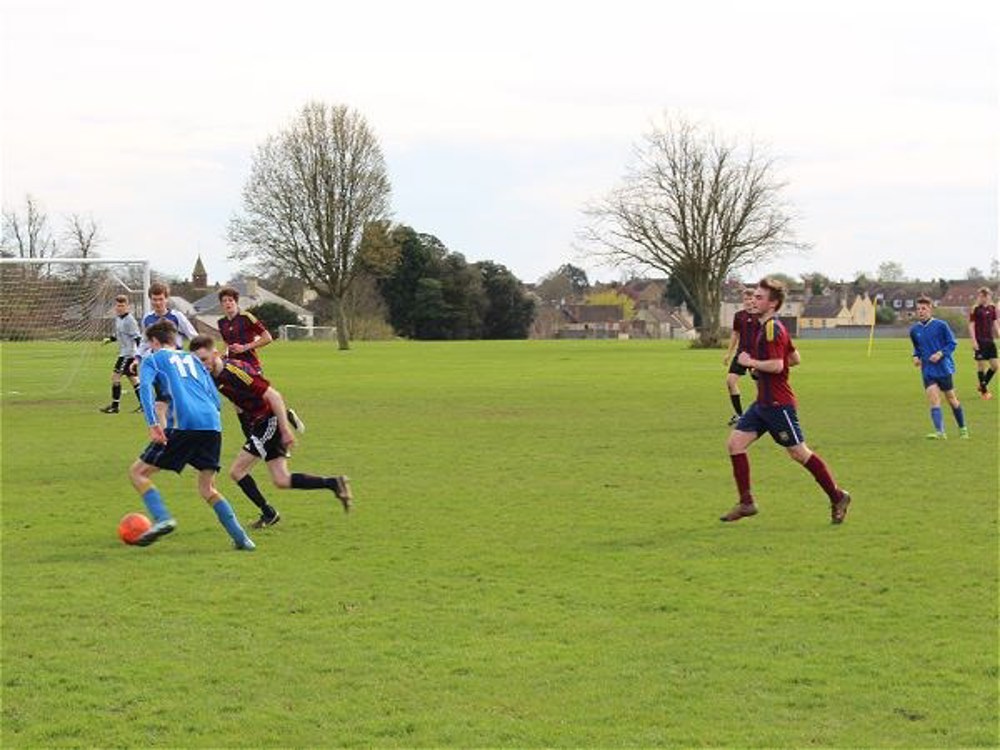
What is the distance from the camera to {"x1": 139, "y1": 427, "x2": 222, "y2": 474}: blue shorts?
998 cm

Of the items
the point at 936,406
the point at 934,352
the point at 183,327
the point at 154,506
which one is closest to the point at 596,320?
the point at 936,406

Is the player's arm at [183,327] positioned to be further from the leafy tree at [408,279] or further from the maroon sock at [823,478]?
the leafy tree at [408,279]

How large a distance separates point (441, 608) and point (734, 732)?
2.72 m

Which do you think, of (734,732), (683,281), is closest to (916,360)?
(734,732)

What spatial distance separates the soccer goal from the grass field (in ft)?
296

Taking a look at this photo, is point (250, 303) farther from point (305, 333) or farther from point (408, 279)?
point (408, 279)

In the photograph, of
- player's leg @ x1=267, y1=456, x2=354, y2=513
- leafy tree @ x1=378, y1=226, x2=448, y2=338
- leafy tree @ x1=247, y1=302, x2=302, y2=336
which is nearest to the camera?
player's leg @ x1=267, y1=456, x2=354, y2=513

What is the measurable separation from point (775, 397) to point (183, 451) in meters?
4.77

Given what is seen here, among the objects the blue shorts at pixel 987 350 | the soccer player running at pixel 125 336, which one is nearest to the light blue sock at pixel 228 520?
the soccer player running at pixel 125 336

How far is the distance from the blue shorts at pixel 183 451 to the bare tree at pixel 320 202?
6714 cm

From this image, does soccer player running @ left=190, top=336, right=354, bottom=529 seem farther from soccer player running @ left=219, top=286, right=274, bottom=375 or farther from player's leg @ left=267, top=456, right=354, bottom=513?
soccer player running @ left=219, top=286, right=274, bottom=375

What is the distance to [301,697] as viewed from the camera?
6.16 metres

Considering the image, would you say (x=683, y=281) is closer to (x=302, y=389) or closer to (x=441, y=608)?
(x=302, y=389)

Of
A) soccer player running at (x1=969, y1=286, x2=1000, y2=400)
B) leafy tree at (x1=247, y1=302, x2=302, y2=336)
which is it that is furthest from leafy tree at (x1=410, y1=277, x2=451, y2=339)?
soccer player running at (x1=969, y1=286, x2=1000, y2=400)
